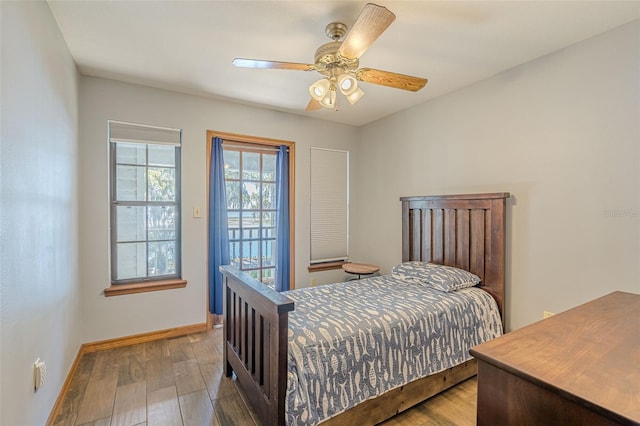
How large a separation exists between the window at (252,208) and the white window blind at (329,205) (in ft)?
1.80

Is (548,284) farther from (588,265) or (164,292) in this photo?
(164,292)

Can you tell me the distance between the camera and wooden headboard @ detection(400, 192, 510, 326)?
99.3 inches

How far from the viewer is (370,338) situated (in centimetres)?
177

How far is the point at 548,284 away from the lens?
2309 mm

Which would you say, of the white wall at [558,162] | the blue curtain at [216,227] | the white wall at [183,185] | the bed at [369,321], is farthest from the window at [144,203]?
the white wall at [558,162]

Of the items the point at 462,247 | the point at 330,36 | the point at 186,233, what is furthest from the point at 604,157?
the point at 186,233

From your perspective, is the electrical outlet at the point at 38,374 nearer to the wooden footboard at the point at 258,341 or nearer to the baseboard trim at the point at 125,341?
the baseboard trim at the point at 125,341

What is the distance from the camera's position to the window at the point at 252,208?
11.5 feet

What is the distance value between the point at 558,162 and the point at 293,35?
7.03 feet

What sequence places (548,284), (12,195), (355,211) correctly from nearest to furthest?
1. (12,195)
2. (548,284)
3. (355,211)

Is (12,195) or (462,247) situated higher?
(12,195)

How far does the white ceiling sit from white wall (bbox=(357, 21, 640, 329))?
0.58 feet

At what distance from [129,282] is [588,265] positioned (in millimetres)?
3850

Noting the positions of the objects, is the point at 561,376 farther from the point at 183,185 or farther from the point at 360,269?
the point at 183,185
